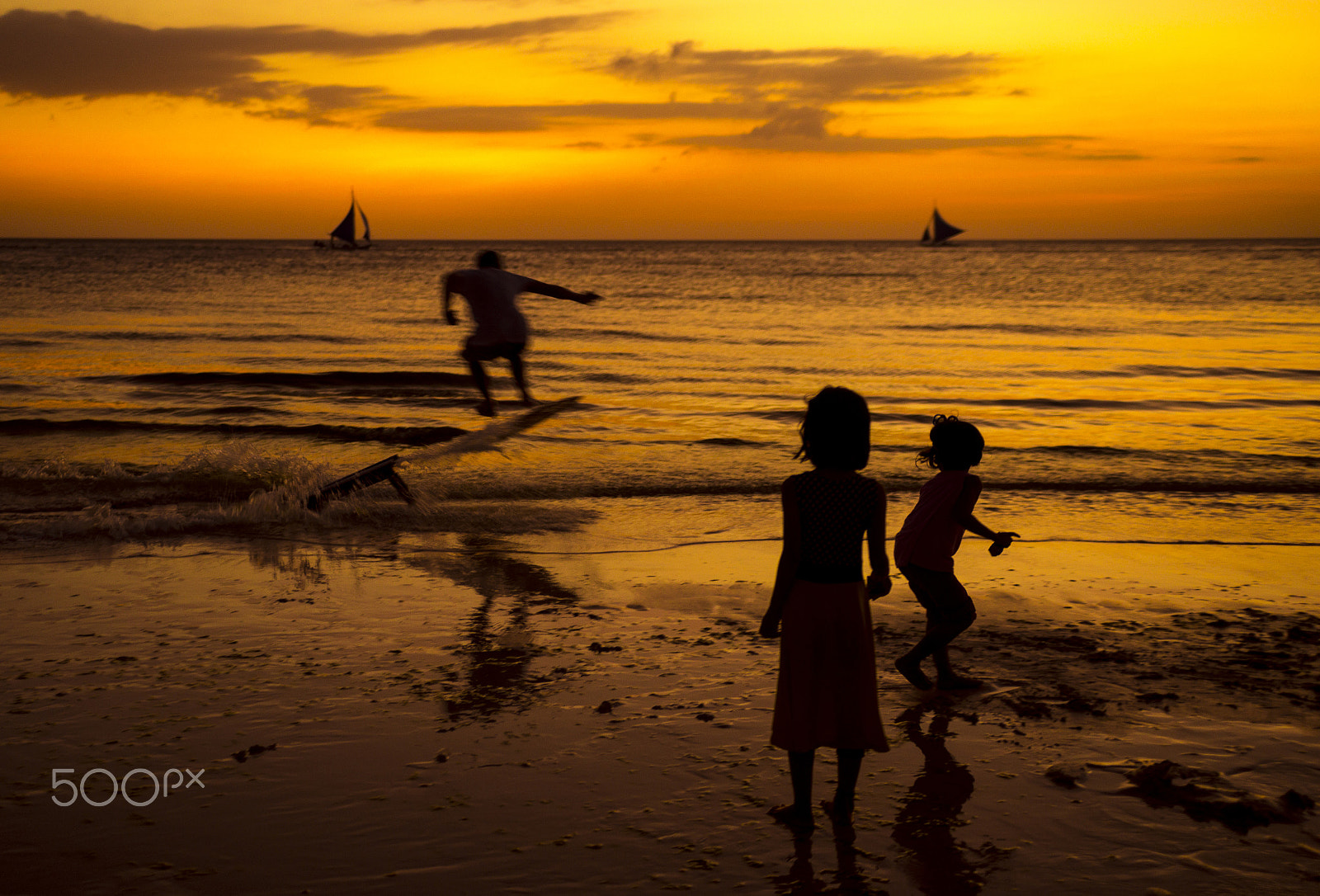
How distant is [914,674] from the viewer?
15.2ft

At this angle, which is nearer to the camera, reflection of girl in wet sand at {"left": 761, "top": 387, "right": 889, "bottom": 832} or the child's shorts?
reflection of girl in wet sand at {"left": 761, "top": 387, "right": 889, "bottom": 832}

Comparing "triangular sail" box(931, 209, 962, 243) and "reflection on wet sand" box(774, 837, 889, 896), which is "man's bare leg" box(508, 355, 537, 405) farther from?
"triangular sail" box(931, 209, 962, 243)

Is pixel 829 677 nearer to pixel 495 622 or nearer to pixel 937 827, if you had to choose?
pixel 937 827

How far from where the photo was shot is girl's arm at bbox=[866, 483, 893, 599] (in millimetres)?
3334

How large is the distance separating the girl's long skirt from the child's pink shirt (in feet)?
4.40

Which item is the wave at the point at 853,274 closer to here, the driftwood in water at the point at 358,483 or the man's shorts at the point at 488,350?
the man's shorts at the point at 488,350

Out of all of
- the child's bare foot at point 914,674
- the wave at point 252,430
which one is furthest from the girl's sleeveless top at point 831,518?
the wave at point 252,430

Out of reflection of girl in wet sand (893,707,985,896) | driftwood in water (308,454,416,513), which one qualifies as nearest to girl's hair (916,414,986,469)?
reflection of girl in wet sand (893,707,985,896)

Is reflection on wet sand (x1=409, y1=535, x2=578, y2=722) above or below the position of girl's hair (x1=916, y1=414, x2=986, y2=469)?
below

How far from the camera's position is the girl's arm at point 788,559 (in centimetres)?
334

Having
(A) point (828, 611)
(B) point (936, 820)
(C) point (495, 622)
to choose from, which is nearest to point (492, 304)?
(C) point (495, 622)

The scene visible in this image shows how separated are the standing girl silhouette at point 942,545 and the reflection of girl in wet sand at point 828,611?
1.33 m

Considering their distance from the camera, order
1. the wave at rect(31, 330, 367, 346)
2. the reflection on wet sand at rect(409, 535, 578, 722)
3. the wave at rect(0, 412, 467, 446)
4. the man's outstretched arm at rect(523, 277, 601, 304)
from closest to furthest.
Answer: the reflection on wet sand at rect(409, 535, 578, 722) < the man's outstretched arm at rect(523, 277, 601, 304) < the wave at rect(0, 412, 467, 446) < the wave at rect(31, 330, 367, 346)

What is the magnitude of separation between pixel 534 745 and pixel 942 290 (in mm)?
51032
